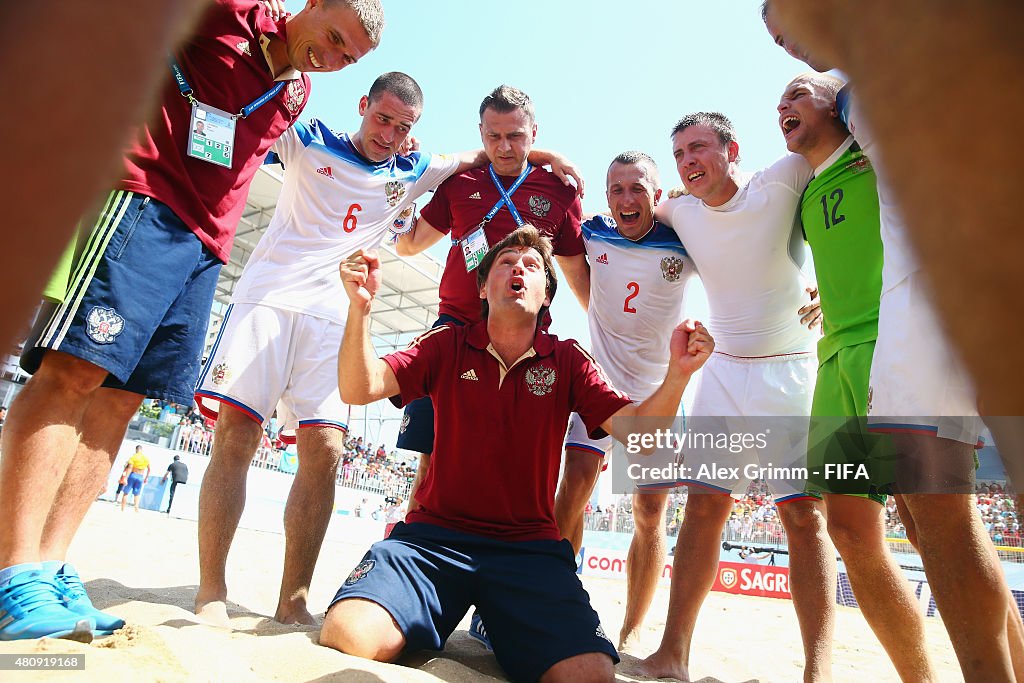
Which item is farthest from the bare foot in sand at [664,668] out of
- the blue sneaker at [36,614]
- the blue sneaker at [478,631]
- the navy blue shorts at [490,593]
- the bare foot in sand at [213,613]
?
the blue sneaker at [36,614]

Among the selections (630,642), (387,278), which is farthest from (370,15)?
(387,278)

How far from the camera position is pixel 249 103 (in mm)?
2758

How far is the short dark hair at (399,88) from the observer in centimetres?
387

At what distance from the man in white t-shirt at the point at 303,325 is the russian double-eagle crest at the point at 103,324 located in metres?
1.08

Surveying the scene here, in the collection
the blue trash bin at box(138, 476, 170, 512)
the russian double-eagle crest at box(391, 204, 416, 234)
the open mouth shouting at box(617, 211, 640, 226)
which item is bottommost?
the blue trash bin at box(138, 476, 170, 512)

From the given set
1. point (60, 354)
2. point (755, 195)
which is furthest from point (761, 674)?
point (60, 354)

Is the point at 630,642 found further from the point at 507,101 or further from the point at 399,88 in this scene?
the point at 399,88

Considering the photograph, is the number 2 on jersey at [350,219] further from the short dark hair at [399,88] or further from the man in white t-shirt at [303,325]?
the short dark hair at [399,88]

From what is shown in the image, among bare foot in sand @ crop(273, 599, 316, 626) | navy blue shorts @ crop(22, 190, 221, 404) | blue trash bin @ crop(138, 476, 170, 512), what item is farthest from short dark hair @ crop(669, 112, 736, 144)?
blue trash bin @ crop(138, 476, 170, 512)

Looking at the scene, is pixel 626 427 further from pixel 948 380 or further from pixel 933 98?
pixel 933 98

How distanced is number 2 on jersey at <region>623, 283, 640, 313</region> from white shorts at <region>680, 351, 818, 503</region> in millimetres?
706

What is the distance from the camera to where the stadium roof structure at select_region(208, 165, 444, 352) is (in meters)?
19.2

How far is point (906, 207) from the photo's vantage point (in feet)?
1.42

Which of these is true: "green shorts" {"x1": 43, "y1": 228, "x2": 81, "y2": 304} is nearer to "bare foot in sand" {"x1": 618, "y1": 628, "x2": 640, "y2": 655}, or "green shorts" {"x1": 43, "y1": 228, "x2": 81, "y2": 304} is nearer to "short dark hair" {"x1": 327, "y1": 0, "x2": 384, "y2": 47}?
"short dark hair" {"x1": 327, "y1": 0, "x2": 384, "y2": 47}
